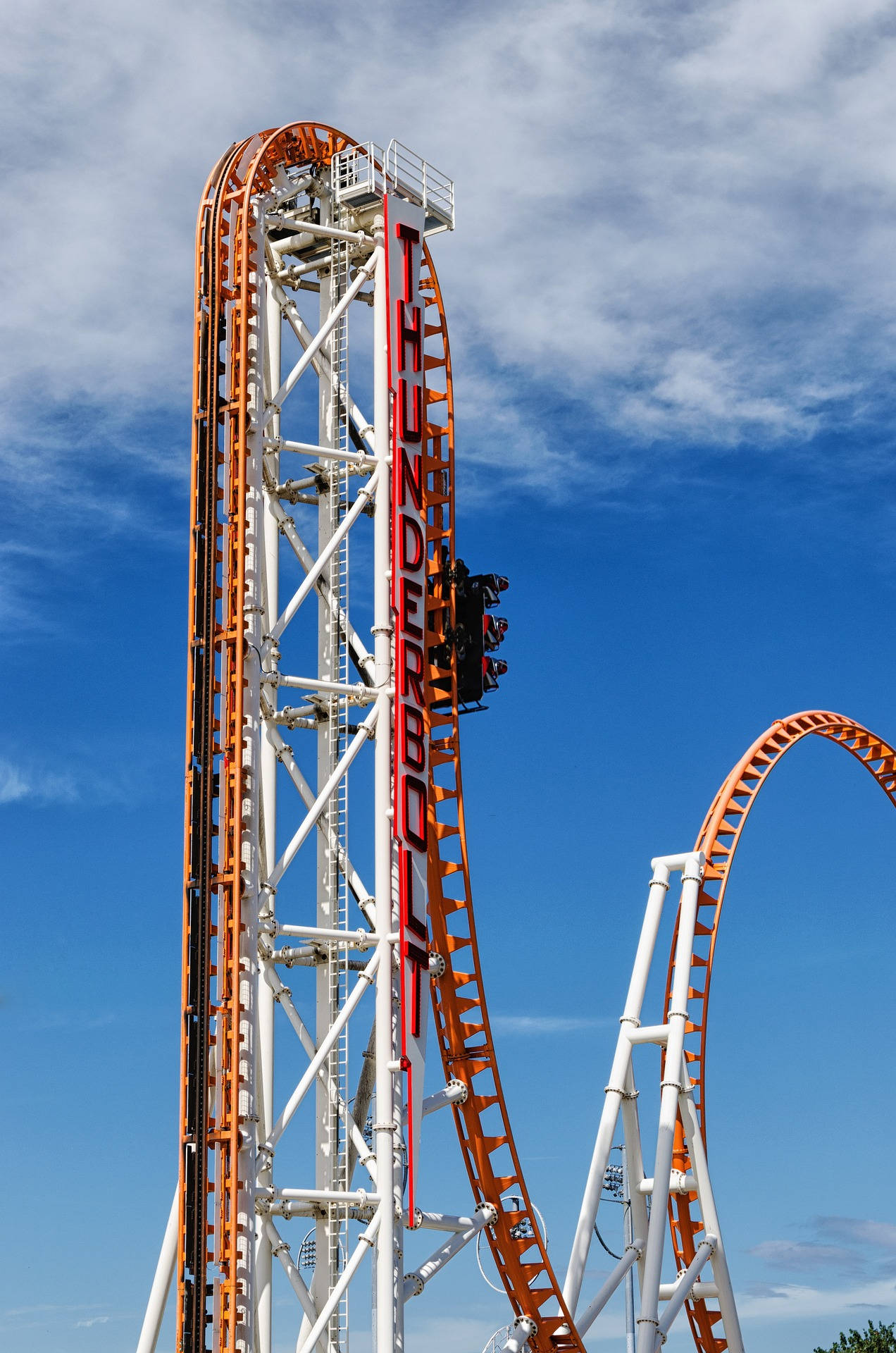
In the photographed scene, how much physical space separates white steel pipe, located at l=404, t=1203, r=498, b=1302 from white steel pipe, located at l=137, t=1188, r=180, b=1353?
377 cm

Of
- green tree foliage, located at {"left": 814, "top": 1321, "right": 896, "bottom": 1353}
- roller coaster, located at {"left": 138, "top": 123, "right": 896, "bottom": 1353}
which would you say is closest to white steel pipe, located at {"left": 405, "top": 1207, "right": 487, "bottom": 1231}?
roller coaster, located at {"left": 138, "top": 123, "right": 896, "bottom": 1353}

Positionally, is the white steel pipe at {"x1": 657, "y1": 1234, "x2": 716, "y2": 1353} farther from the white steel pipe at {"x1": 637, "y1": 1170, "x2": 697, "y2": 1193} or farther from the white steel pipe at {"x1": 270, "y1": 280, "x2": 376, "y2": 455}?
the white steel pipe at {"x1": 270, "y1": 280, "x2": 376, "y2": 455}

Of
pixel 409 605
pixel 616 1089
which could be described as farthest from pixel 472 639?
pixel 616 1089

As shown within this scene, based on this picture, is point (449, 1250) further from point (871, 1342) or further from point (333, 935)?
point (871, 1342)

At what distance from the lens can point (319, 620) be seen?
3394 centimetres

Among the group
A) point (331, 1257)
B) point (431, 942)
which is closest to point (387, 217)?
point (431, 942)

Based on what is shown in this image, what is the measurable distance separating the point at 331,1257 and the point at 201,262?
1615 centimetres

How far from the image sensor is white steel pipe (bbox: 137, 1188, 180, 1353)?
1194 inches

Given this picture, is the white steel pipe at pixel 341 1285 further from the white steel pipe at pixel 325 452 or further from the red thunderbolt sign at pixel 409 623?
the white steel pipe at pixel 325 452

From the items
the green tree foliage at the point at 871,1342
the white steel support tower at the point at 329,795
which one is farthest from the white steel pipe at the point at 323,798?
the green tree foliage at the point at 871,1342

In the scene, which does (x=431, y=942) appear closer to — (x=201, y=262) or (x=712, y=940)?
(x=712, y=940)

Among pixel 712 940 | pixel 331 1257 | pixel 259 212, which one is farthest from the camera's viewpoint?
A: pixel 712 940

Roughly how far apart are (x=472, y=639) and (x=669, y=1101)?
10.3 m

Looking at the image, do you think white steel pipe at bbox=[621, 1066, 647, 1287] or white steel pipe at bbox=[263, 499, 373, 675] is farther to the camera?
white steel pipe at bbox=[621, 1066, 647, 1287]
